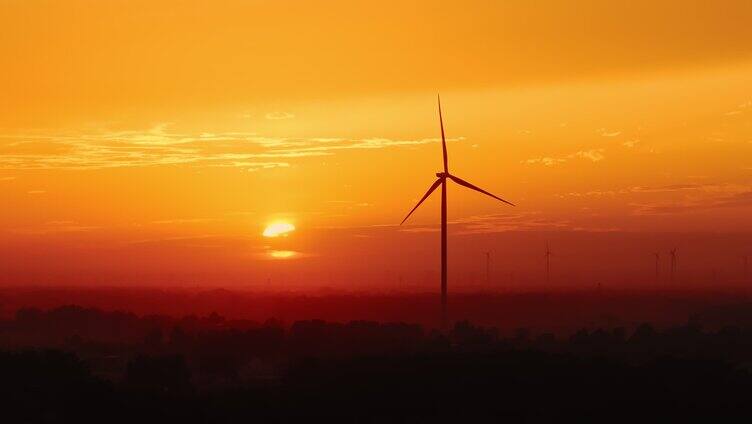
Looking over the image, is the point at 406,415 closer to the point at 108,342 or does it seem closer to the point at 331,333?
the point at 331,333

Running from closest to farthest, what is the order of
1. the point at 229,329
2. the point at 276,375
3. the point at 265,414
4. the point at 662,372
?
the point at 265,414 → the point at 662,372 → the point at 276,375 → the point at 229,329

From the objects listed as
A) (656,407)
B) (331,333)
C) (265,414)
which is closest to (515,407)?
(656,407)

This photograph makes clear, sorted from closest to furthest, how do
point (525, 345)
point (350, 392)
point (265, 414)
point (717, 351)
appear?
point (265, 414)
point (350, 392)
point (717, 351)
point (525, 345)

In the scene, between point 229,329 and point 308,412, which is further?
point 229,329

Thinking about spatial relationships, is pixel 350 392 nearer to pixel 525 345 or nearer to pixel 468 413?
pixel 468 413

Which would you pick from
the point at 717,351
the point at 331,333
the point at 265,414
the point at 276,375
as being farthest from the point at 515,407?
the point at 331,333

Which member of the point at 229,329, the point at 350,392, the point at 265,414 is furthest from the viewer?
the point at 229,329

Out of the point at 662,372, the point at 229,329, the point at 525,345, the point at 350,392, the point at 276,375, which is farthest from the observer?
the point at 229,329

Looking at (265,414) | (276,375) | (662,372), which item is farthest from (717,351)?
(265,414)

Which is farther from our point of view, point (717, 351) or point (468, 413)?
point (717, 351)
